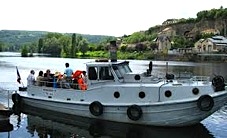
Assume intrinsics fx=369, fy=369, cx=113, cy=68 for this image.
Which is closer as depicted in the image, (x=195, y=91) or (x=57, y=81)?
(x=195, y=91)

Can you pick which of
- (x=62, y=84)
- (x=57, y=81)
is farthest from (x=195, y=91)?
(x=57, y=81)

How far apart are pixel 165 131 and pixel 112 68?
5.19 metres

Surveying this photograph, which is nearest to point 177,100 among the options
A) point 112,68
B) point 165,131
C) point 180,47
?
point 165,131

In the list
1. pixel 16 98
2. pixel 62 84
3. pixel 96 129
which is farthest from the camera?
pixel 16 98

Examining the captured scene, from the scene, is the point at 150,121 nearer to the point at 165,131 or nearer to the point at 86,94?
the point at 165,131

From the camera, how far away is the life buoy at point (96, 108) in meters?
23.0

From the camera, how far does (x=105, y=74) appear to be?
23.8 meters

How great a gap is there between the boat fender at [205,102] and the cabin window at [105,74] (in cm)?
587

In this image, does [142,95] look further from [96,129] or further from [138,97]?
[96,129]

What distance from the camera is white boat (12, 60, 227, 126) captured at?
2134cm

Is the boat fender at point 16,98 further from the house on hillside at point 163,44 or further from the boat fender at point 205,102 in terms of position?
the house on hillside at point 163,44

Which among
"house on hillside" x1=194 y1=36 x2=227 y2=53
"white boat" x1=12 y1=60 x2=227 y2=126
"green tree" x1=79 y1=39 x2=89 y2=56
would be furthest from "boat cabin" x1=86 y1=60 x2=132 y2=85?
"green tree" x1=79 y1=39 x2=89 y2=56

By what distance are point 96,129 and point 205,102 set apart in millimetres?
6707

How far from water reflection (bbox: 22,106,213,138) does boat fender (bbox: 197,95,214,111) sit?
167 centimetres
